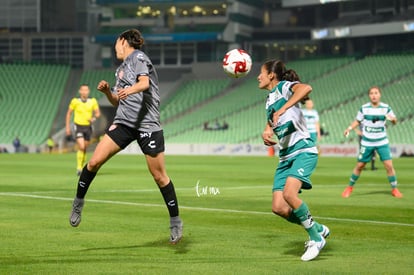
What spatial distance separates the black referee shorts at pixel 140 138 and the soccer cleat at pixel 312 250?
2.34 meters

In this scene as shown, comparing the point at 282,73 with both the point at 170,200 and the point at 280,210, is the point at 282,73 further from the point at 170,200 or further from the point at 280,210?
the point at 170,200

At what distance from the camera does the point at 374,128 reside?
20.9 metres

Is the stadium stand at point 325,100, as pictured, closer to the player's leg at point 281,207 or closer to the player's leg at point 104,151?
the player's leg at point 104,151

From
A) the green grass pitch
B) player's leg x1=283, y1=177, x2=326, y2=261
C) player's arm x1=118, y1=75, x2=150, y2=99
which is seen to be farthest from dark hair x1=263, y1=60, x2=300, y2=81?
the green grass pitch

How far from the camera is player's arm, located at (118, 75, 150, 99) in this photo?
11391 mm

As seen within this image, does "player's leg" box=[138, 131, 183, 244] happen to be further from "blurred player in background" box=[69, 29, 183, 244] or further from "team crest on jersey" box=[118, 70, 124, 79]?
"team crest on jersey" box=[118, 70, 124, 79]

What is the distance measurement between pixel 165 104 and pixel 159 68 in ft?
34.4

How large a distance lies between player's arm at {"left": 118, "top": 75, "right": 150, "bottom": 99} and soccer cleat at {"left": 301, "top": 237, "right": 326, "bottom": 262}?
2760 millimetres

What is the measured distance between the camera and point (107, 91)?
11.6 meters

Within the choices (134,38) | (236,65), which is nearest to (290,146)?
(134,38)

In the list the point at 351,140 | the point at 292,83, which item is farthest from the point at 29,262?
the point at 351,140

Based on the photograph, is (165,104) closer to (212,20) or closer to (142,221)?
(212,20)

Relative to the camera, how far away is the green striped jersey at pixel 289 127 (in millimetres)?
11305

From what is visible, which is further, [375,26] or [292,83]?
[375,26]
